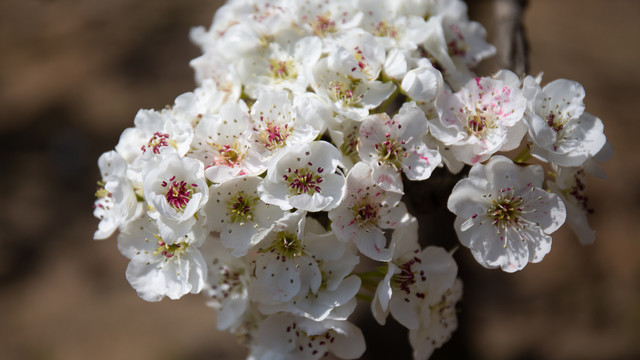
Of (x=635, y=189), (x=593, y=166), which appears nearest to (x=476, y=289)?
(x=635, y=189)

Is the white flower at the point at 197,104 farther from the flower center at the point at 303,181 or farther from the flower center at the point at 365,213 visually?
the flower center at the point at 365,213

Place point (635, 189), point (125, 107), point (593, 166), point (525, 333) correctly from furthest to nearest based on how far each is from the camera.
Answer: point (125, 107) < point (635, 189) < point (525, 333) < point (593, 166)

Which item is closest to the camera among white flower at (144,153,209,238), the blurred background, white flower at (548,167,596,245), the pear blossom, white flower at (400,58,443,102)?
white flower at (144,153,209,238)

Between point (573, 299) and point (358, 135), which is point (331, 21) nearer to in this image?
point (358, 135)

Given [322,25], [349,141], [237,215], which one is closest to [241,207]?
[237,215]

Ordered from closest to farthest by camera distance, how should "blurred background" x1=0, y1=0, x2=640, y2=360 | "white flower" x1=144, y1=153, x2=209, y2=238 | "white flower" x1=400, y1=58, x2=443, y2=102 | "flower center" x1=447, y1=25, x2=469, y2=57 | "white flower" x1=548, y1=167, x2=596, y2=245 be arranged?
"white flower" x1=144, y1=153, x2=209, y2=238
"white flower" x1=400, y1=58, x2=443, y2=102
"white flower" x1=548, y1=167, x2=596, y2=245
"flower center" x1=447, y1=25, x2=469, y2=57
"blurred background" x1=0, y1=0, x2=640, y2=360

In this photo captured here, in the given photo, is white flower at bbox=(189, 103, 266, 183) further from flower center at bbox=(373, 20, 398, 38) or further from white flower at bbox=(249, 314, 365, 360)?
flower center at bbox=(373, 20, 398, 38)

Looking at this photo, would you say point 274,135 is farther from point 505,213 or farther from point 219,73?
point 505,213

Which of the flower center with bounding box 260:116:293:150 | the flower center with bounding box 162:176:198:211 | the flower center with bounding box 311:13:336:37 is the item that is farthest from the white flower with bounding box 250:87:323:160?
the flower center with bounding box 311:13:336:37

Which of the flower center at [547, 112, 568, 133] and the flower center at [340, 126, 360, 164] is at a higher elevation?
the flower center at [340, 126, 360, 164]
